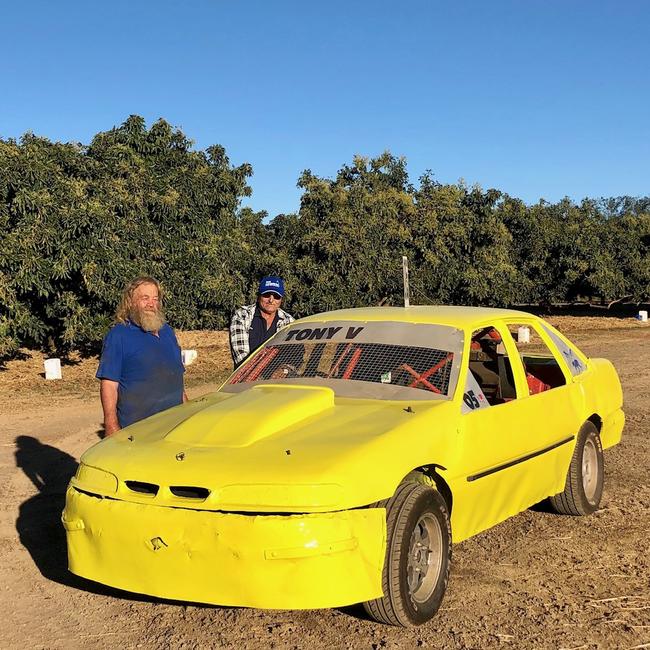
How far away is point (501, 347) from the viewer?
5543 millimetres

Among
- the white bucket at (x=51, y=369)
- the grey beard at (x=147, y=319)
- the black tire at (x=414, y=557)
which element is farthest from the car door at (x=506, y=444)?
the white bucket at (x=51, y=369)

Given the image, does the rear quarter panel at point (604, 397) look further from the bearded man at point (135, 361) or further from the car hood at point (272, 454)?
the bearded man at point (135, 361)

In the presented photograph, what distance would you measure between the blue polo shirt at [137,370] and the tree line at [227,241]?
1022cm

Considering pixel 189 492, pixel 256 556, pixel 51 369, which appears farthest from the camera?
pixel 51 369

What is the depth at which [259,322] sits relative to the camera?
22.3ft

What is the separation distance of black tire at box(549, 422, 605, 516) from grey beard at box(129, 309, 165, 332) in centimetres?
301

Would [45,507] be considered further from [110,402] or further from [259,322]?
[259,322]

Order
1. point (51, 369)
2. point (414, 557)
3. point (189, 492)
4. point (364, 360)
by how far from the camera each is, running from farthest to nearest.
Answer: point (51, 369) < point (364, 360) < point (414, 557) < point (189, 492)

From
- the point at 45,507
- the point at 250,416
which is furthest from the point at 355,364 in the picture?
the point at 45,507

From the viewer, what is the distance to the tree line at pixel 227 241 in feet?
49.1

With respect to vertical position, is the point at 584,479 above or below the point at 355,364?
below

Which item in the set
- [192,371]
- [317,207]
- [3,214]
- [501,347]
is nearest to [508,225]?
[317,207]

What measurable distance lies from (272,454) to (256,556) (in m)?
0.48

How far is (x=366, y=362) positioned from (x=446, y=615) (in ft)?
4.99
